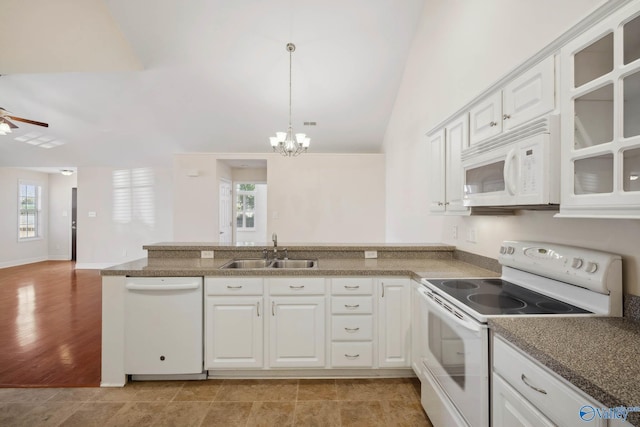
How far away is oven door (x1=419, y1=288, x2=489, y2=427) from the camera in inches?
51.5

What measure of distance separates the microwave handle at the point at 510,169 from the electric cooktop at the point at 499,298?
544 millimetres

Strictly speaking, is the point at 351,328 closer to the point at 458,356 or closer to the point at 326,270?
the point at 326,270

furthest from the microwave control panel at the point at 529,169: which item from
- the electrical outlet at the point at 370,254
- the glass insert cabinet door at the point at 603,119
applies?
the electrical outlet at the point at 370,254

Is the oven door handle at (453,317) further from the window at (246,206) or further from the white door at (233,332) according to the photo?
the window at (246,206)

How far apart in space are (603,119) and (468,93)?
1.60m

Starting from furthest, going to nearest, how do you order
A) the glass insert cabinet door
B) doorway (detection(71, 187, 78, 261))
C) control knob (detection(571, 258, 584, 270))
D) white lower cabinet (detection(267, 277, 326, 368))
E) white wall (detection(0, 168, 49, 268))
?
doorway (detection(71, 187, 78, 261)), white wall (detection(0, 168, 49, 268)), white lower cabinet (detection(267, 277, 326, 368)), control knob (detection(571, 258, 584, 270)), the glass insert cabinet door

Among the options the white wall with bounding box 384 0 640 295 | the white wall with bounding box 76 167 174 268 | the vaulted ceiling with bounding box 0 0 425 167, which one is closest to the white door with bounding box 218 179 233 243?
the vaulted ceiling with bounding box 0 0 425 167

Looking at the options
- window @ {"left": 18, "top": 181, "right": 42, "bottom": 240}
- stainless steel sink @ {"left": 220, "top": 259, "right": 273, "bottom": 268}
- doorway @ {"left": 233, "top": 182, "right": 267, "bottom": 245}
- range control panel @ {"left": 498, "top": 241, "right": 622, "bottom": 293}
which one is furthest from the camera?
doorway @ {"left": 233, "top": 182, "right": 267, "bottom": 245}

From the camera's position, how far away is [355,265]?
258cm

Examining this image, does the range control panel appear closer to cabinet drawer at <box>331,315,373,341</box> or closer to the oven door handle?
the oven door handle

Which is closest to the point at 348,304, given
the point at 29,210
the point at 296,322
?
the point at 296,322

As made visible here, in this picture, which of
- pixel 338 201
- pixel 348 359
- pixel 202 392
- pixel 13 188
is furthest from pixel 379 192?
pixel 13 188

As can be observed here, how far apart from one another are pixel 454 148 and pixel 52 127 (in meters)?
6.69

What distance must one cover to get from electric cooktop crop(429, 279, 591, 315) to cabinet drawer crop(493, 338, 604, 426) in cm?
20
